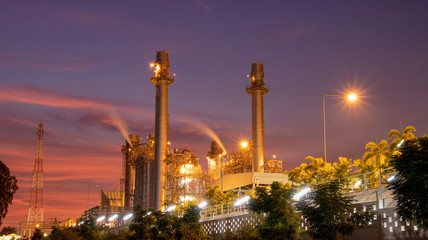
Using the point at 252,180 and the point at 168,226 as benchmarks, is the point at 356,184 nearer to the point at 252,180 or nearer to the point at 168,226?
the point at 168,226

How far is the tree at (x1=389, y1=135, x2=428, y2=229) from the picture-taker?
1805cm

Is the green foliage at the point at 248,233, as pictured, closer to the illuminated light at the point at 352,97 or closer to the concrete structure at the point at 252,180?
the illuminated light at the point at 352,97

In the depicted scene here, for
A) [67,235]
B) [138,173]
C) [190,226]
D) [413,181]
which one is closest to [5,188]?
[67,235]

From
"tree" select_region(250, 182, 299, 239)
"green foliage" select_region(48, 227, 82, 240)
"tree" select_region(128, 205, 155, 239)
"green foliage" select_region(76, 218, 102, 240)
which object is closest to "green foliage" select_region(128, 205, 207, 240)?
"tree" select_region(128, 205, 155, 239)

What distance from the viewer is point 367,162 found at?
2299 inches

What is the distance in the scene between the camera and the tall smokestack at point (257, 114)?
87.3m

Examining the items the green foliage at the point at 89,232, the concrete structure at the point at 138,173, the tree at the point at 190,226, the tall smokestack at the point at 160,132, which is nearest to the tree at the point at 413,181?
the tree at the point at 190,226

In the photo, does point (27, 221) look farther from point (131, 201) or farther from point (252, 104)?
point (252, 104)

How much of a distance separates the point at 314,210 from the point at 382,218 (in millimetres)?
2993

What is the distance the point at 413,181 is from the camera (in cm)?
1827

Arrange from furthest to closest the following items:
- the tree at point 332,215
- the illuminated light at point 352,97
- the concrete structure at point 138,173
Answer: the concrete structure at point 138,173, the illuminated light at point 352,97, the tree at point 332,215

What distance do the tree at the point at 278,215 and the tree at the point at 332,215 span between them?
8.32ft

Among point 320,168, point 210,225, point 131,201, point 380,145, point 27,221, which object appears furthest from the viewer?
point 27,221

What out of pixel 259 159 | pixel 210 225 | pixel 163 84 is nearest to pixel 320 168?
pixel 259 159
